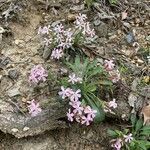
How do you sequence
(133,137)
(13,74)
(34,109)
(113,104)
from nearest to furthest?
(34,109), (113,104), (133,137), (13,74)

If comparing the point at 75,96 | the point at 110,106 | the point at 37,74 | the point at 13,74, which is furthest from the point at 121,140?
the point at 13,74

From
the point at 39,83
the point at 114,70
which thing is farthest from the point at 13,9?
the point at 114,70

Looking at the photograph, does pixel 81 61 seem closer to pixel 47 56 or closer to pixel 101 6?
pixel 47 56

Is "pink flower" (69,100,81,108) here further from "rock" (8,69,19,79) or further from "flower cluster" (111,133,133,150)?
"rock" (8,69,19,79)

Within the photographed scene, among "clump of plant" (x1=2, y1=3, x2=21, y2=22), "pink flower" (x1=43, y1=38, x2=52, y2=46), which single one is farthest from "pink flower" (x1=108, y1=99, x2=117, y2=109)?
"clump of plant" (x1=2, y1=3, x2=21, y2=22)

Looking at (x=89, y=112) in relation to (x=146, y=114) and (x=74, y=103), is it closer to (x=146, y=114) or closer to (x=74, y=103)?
(x=74, y=103)

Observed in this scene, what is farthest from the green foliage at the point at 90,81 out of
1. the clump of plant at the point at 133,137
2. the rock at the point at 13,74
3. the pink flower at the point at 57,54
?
the rock at the point at 13,74
